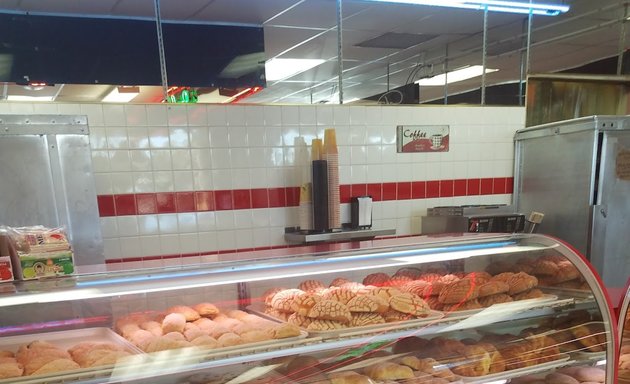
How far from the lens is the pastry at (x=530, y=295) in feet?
5.91

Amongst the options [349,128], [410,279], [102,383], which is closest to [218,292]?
[102,383]

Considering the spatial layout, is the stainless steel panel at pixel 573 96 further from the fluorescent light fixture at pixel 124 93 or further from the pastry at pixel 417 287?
the fluorescent light fixture at pixel 124 93

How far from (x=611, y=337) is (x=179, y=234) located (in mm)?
2730

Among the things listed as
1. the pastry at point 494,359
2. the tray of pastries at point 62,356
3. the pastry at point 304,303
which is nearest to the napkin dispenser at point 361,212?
the pastry at point 494,359

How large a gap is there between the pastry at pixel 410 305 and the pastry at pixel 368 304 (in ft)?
0.14

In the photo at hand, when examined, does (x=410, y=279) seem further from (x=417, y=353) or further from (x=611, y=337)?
(x=611, y=337)

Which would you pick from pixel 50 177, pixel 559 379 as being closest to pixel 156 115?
pixel 50 177

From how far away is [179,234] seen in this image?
126 inches

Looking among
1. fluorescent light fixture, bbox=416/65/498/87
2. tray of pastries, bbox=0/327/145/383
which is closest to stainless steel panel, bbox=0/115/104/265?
tray of pastries, bbox=0/327/145/383

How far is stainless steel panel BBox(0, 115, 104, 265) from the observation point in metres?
2.26

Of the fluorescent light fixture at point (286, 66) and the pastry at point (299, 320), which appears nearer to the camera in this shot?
the pastry at point (299, 320)

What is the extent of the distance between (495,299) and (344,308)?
70 centimetres

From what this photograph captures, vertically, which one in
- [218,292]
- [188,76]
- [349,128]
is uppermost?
[188,76]

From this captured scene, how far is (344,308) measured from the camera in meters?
1.56
